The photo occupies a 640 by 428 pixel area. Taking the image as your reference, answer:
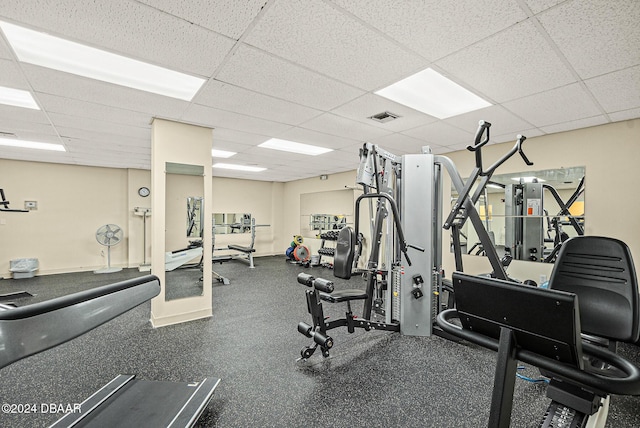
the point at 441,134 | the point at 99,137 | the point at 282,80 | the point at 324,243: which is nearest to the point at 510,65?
the point at 282,80

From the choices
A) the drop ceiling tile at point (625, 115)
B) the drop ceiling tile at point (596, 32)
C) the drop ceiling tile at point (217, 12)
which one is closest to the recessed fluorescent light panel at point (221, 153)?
the drop ceiling tile at point (217, 12)

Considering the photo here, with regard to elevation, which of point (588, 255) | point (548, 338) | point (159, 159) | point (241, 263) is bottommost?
point (241, 263)

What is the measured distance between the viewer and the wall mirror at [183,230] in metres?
3.45

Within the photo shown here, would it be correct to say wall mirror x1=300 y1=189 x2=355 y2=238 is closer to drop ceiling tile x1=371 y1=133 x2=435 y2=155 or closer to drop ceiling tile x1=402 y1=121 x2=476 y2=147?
drop ceiling tile x1=371 y1=133 x2=435 y2=155

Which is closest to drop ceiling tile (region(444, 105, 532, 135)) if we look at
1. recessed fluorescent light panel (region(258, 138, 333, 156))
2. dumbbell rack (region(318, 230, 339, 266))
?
recessed fluorescent light panel (region(258, 138, 333, 156))

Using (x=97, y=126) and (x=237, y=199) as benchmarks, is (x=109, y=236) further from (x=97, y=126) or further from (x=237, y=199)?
(x=97, y=126)

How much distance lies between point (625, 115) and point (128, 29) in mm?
4419

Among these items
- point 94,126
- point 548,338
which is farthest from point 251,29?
point 94,126

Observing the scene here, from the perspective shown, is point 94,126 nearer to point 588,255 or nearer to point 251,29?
point 251,29

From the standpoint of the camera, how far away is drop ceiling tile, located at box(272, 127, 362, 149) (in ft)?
12.5

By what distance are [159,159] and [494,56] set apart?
329 cm

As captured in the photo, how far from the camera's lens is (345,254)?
307 cm

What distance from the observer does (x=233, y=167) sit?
22.1 ft

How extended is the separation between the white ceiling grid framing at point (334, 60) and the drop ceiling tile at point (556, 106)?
18 mm
